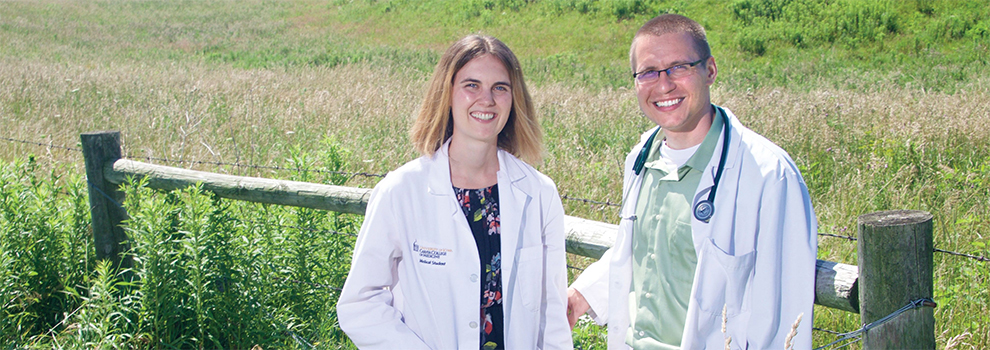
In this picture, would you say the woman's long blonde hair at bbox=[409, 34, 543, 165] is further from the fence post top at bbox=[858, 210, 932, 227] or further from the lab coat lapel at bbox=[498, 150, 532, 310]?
the fence post top at bbox=[858, 210, 932, 227]

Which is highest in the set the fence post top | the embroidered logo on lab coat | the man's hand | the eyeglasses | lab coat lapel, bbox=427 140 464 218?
the eyeglasses

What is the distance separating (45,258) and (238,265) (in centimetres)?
128

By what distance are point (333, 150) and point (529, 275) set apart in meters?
2.13

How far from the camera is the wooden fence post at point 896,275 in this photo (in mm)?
1728

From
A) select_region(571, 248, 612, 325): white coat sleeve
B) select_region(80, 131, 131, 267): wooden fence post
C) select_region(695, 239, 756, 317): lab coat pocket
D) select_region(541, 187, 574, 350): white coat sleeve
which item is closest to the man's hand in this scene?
select_region(571, 248, 612, 325): white coat sleeve

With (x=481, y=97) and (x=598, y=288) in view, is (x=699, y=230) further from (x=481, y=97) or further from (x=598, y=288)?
(x=481, y=97)

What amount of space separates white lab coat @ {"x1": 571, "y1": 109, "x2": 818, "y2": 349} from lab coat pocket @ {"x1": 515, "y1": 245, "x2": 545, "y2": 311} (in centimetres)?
54

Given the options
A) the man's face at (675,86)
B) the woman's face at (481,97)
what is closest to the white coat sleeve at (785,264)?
the man's face at (675,86)

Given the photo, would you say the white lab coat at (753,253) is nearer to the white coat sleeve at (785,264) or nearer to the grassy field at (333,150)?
the white coat sleeve at (785,264)

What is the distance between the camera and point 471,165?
2.32m

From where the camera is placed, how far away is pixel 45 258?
3.82 metres

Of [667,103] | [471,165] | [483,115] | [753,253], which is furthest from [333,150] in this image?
[753,253]

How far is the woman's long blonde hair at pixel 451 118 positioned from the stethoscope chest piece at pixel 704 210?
0.80 meters

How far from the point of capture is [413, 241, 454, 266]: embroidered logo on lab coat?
2.09 m
